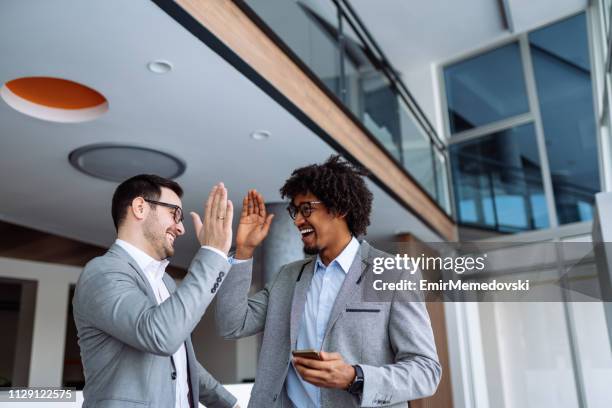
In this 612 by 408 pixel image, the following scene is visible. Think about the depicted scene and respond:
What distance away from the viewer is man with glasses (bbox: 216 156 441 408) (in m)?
1.45

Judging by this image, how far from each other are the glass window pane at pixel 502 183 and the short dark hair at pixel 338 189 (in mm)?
6992

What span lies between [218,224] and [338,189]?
418 mm

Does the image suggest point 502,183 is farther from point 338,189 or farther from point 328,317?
point 328,317

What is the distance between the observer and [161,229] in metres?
1.83

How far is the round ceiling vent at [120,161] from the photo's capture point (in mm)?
4453

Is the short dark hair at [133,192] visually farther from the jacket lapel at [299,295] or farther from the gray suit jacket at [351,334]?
the jacket lapel at [299,295]

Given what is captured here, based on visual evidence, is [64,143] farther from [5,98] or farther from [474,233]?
[474,233]

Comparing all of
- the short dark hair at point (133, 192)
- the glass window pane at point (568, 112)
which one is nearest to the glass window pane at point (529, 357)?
the glass window pane at point (568, 112)

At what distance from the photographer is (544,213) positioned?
8195mm

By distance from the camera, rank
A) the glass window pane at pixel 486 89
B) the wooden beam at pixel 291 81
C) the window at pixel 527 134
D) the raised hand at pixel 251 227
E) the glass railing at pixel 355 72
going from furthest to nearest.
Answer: the glass window pane at pixel 486 89, the window at pixel 527 134, the glass railing at pixel 355 72, the wooden beam at pixel 291 81, the raised hand at pixel 251 227

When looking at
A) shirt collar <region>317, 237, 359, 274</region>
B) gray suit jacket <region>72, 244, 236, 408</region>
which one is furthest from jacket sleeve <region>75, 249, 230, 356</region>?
shirt collar <region>317, 237, 359, 274</region>

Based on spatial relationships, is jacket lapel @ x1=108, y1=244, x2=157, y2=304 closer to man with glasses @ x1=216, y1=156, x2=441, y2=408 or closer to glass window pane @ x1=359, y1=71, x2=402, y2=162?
man with glasses @ x1=216, y1=156, x2=441, y2=408

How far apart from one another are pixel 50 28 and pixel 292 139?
1.95 m

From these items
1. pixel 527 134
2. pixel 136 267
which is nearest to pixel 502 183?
pixel 527 134
